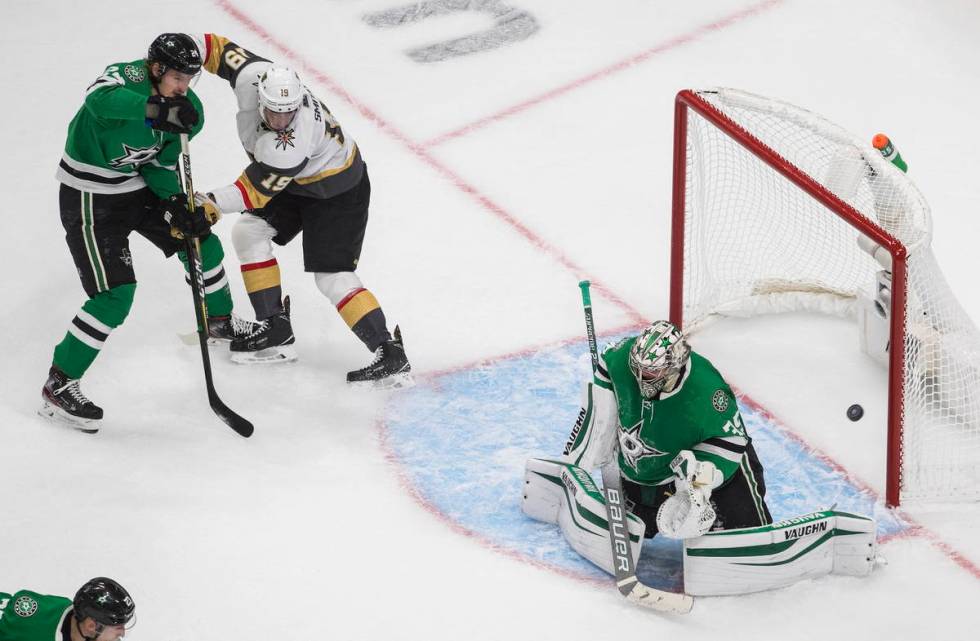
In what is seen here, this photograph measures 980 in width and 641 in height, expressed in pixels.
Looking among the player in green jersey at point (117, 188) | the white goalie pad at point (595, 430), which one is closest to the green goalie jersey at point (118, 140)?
the player in green jersey at point (117, 188)

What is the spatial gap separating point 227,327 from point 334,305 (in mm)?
355

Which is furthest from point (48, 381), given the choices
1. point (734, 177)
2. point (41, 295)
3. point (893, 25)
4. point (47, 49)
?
point (893, 25)

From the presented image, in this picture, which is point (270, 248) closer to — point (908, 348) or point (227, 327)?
point (227, 327)

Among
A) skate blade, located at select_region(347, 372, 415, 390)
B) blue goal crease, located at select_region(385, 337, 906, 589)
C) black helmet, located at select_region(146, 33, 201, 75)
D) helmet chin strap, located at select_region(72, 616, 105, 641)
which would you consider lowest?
blue goal crease, located at select_region(385, 337, 906, 589)

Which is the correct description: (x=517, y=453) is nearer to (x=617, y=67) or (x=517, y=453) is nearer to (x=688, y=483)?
(x=688, y=483)

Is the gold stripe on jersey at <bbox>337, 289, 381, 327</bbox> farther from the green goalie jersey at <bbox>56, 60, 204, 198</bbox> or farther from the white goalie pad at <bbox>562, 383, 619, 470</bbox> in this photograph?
the white goalie pad at <bbox>562, 383, 619, 470</bbox>

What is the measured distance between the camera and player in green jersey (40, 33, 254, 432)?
4.27m

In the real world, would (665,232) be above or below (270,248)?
below

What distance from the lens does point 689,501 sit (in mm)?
3910

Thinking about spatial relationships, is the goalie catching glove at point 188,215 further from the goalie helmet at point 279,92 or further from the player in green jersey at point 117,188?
the goalie helmet at point 279,92

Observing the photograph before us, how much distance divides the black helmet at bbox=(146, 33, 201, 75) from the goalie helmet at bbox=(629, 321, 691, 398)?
1.44 metres

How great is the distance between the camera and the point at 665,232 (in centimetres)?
572

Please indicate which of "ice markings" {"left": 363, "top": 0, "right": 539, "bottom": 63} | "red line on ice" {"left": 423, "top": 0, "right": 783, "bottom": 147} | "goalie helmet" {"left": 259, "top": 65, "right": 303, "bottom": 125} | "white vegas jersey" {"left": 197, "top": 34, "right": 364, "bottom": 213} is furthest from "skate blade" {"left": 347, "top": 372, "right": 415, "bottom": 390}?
"ice markings" {"left": 363, "top": 0, "right": 539, "bottom": 63}

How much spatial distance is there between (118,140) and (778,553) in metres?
2.12
